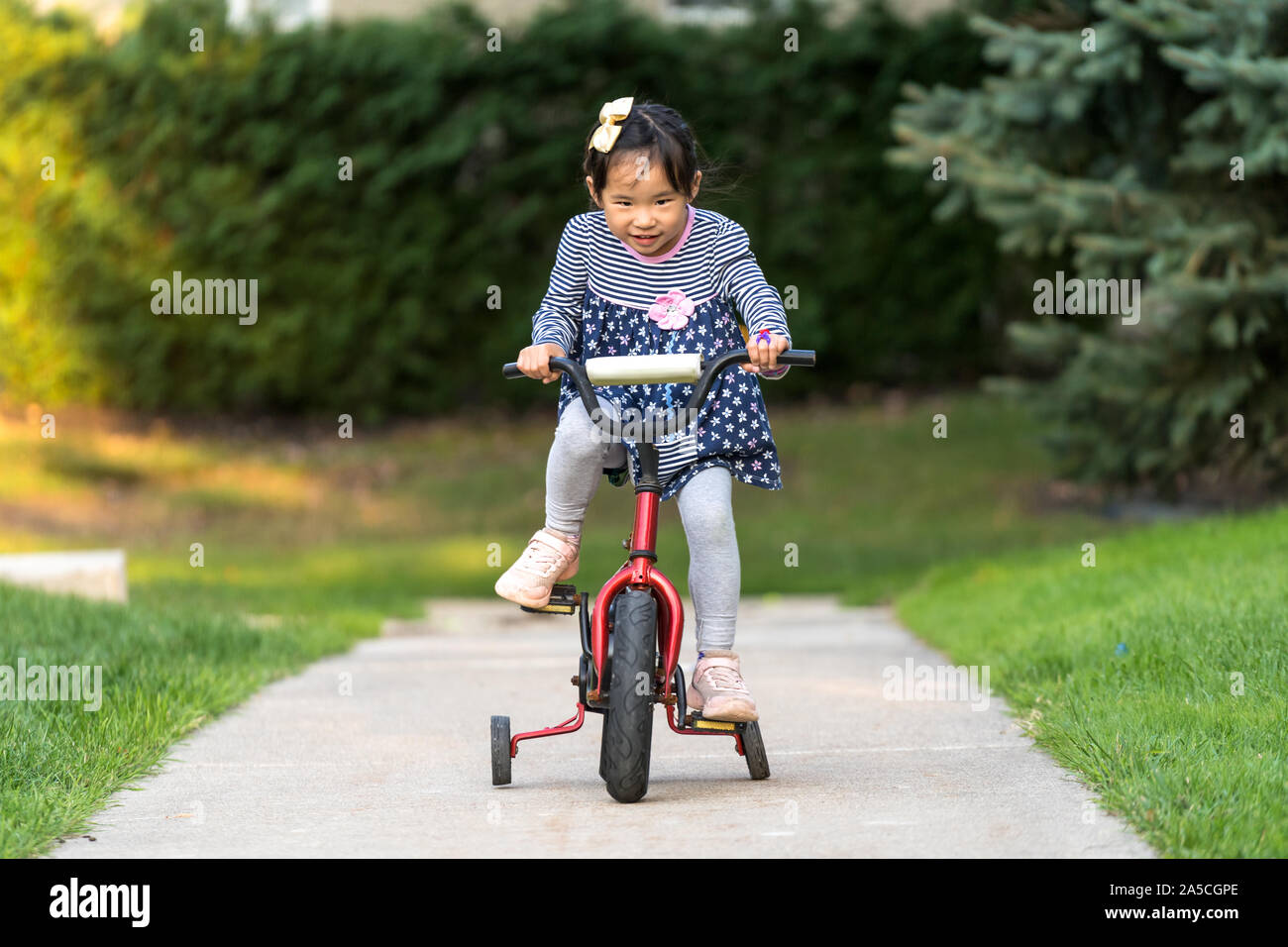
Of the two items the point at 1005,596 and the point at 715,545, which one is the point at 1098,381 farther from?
the point at 715,545

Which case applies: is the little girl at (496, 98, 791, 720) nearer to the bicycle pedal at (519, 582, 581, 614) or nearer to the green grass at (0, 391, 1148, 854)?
the bicycle pedal at (519, 582, 581, 614)

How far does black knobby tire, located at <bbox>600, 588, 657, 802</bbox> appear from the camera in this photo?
12.8 feet

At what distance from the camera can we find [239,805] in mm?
4020

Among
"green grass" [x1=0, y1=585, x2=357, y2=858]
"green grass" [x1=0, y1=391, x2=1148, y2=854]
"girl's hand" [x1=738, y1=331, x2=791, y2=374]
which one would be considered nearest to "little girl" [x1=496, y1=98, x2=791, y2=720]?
"girl's hand" [x1=738, y1=331, x2=791, y2=374]

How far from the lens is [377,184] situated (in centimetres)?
1413

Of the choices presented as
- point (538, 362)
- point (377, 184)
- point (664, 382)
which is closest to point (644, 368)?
point (664, 382)

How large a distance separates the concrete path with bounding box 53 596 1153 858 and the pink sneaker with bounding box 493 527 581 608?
49 centimetres

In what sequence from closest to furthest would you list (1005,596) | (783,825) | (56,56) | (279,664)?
(783,825), (279,664), (1005,596), (56,56)

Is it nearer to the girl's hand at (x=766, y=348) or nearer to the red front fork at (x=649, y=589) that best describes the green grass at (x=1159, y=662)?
the red front fork at (x=649, y=589)

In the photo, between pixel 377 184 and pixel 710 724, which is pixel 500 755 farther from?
pixel 377 184

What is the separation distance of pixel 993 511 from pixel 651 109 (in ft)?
25.0

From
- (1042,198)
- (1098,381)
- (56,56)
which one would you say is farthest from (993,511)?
(56,56)

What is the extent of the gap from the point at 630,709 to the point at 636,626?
0.20 meters

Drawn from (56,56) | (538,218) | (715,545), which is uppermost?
(56,56)
